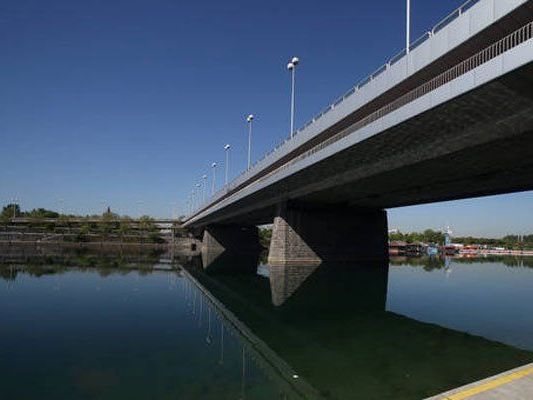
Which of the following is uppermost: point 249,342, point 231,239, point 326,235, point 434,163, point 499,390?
point 434,163

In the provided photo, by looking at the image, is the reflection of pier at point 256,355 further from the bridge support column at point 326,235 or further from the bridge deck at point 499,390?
the bridge support column at point 326,235

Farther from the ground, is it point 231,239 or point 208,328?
point 231,239

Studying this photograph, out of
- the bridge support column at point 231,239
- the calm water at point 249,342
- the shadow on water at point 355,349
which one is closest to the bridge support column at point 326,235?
the calm water at point 249,342

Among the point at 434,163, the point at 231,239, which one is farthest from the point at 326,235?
the point at 231,239

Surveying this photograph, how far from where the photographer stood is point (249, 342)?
14.3 metres

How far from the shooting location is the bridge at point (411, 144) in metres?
17.5

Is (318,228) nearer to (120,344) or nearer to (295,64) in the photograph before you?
(295,64)

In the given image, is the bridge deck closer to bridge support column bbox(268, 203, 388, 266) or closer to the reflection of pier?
the reflection of pier

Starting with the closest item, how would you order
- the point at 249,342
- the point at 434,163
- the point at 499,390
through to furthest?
the point at 499,390 → the point at 249,342 → the point at 434,163

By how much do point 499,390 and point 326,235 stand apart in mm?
46741

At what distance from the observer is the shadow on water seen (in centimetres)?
1005

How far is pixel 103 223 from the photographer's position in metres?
140

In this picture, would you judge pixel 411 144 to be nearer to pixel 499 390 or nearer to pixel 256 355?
pixel 256 355

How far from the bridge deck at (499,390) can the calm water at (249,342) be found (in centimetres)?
139
